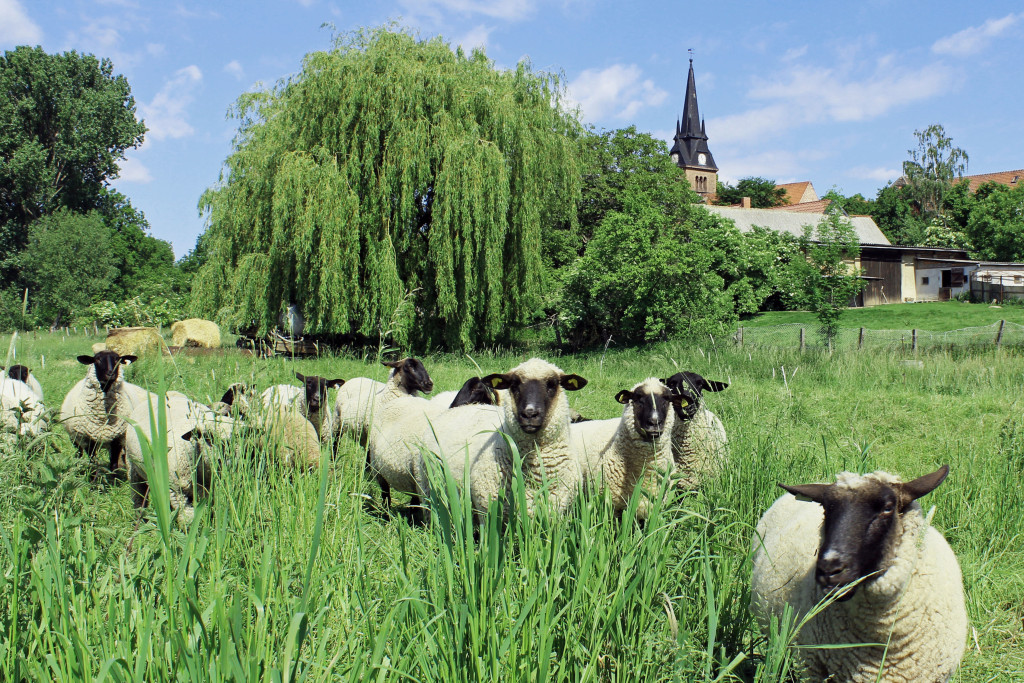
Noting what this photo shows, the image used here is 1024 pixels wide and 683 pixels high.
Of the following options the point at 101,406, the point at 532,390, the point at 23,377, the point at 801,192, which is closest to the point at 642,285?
the point at 23,377

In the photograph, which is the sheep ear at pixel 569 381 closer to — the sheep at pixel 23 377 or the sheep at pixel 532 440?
the sheep at pixel 532 440

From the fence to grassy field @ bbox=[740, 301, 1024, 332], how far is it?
324 cm

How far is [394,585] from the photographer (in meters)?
2.66

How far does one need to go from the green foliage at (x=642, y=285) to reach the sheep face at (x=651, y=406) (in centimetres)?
1640

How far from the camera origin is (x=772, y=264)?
33.0 meters

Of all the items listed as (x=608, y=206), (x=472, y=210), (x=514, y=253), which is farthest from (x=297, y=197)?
(x=608, y=206)

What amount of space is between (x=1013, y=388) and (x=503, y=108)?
43.4ft

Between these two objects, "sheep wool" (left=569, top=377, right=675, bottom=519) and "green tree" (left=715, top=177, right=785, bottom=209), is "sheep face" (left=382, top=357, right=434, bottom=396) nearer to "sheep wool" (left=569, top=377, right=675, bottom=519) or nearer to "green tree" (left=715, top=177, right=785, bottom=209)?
"sheep wool" (left=569, top=377, right=675, bottom=519)

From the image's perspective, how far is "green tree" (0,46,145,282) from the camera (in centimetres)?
4281

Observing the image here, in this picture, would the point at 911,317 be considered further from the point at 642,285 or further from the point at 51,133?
the point at 51,133

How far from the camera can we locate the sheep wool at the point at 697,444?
191 inches

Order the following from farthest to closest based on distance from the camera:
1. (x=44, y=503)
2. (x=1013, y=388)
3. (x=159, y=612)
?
(x=1013, y=388), (x=44, y=503), (x=159, y=612)

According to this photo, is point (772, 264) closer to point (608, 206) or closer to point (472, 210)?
point (608, 206)

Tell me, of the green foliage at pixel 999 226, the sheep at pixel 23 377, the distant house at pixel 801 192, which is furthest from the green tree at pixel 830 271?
the distant house at pixel 801 192
